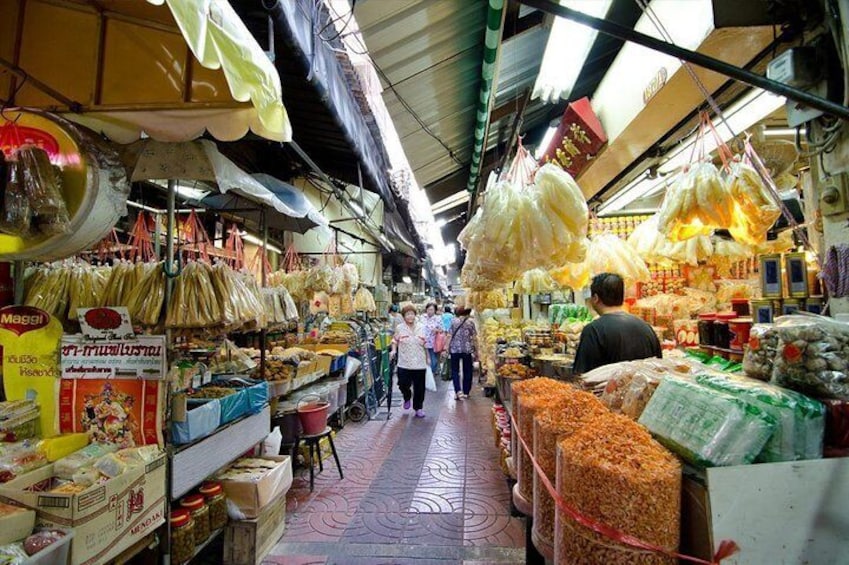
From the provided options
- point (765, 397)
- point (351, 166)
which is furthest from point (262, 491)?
point (351, 166)

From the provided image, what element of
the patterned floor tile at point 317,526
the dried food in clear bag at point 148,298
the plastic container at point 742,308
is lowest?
the patterned floor tile at point 317,526

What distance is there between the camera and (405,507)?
4141 mm

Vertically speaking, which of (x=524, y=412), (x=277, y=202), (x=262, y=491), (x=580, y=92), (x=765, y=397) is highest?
(x=580, y=92)

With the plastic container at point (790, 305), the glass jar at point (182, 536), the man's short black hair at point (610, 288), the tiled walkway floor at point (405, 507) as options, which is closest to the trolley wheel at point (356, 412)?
the tiled walkway floor at point (405, 507)

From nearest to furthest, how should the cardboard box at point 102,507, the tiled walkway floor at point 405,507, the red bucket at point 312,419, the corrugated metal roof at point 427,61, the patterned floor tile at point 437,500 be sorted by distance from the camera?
the cardboard box at point 102,507 → the corrugated metal roof at point 427,61 → the tiled walkway floor at point 405,507 → the patterned floor tile at point 437,500 → the red bucket at point 312,419

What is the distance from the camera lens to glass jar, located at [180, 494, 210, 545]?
9.37 ft

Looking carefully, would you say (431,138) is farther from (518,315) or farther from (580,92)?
(518,315)

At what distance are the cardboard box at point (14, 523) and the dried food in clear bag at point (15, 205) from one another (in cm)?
133

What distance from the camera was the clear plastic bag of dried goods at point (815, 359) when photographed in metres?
1.32

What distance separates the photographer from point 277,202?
3.59 metres

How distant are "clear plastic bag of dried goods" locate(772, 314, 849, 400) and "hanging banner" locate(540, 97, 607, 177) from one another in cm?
310

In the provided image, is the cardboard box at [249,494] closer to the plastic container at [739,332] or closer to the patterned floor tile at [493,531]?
the patterned floor tile at [493,531]

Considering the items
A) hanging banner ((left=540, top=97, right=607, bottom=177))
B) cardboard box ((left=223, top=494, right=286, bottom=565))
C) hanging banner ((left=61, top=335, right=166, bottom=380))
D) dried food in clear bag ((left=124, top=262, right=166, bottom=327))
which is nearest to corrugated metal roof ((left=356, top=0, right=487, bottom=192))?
hanging banner ((left=540, top=97, right=607, bottom=177))

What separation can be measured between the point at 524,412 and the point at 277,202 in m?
2.62
